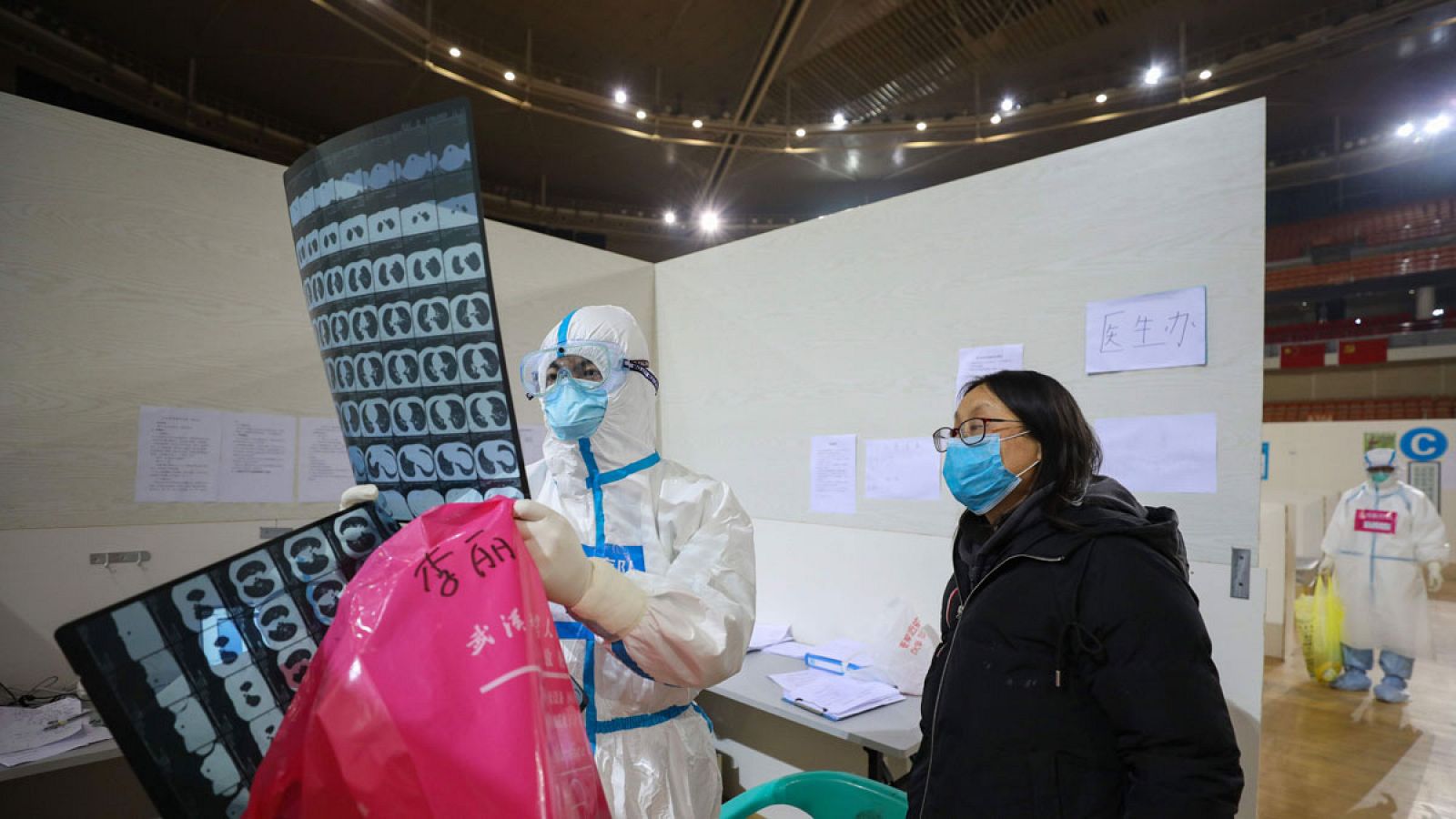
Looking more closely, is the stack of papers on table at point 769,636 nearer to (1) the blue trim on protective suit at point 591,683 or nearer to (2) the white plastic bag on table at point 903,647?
(2) the white plastic bag on table at point 903,647

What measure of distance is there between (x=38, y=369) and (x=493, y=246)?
1.37m

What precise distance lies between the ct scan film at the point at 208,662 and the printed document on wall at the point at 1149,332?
1950mm

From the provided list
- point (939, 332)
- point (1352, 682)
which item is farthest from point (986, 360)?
point (1352, 682)

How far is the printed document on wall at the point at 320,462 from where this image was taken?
215 centimetres

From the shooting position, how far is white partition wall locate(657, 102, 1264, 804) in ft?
5.48

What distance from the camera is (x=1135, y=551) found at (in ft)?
3.51

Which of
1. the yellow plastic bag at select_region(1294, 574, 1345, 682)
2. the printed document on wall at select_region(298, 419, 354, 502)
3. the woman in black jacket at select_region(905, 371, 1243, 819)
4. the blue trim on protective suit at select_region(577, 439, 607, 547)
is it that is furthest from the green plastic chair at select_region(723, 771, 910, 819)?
the yellow plastic bag at select_region(1294, 574, 1345, 682)

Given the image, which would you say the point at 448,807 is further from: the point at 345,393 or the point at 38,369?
the point at 38,369

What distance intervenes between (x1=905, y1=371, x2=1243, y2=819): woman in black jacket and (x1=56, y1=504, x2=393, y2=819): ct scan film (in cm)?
100

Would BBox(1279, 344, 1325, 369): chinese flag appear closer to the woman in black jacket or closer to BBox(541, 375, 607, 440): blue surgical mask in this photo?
the woman in black jacket

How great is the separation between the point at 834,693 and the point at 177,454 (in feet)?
6.71

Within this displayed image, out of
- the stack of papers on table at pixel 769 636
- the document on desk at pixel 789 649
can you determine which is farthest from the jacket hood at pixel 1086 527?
the stack of papers on table at pixel 769 636

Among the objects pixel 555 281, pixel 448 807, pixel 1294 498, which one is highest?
pixel 555 281

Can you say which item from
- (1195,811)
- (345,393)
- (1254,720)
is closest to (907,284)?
(1254,720)
